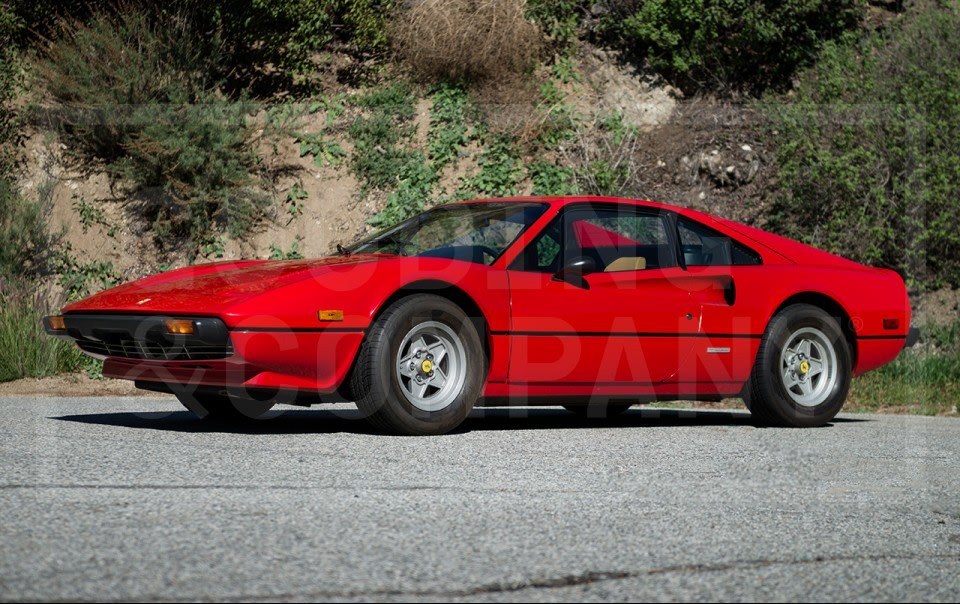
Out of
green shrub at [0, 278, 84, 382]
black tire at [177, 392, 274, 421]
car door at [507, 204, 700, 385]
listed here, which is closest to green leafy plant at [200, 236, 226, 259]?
green shrub at [0, 278, 84, 382]

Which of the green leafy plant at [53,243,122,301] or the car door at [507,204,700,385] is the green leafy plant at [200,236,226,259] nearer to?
the green leafy plant at [53,243,122,301]

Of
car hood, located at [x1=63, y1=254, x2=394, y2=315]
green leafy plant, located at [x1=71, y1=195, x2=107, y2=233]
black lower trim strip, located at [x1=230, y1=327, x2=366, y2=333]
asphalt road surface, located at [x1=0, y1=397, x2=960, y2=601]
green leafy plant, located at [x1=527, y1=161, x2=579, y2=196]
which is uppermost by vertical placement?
green leafy plant, located at [x1=527, y1=161, x2=579, y2=196]

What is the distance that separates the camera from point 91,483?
439cm

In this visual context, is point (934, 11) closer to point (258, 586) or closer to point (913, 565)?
point (913, 565)

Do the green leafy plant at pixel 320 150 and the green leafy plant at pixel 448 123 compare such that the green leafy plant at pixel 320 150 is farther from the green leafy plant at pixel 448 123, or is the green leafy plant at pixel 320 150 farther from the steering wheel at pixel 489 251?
the steering wheel at pixel 489 251

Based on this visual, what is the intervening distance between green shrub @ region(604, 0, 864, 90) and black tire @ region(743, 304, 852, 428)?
9.24m

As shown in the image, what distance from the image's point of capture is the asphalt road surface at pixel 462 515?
310cm

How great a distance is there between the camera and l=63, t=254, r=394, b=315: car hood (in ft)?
19.1

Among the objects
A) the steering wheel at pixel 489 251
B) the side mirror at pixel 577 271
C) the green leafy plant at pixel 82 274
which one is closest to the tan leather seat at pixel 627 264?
the side mirror at pixel 577 271

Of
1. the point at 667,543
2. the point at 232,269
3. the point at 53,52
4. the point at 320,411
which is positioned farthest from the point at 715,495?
the point at 53,52

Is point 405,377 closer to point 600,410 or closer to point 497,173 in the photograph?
point 600,410

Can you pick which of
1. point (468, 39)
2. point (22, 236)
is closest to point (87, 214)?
point (22, 236)

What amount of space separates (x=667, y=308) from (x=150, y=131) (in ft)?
29.7

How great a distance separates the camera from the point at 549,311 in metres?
6.54
